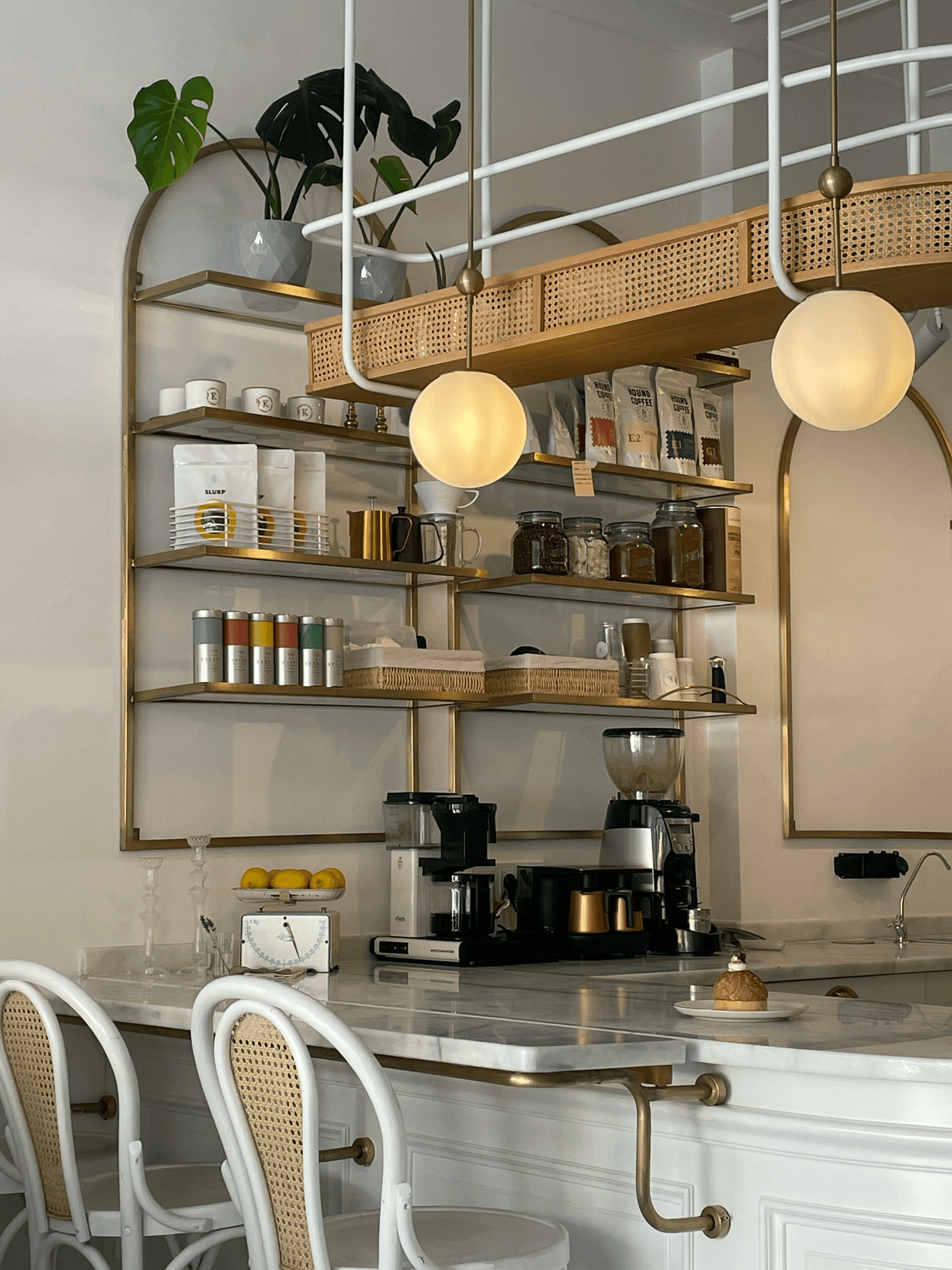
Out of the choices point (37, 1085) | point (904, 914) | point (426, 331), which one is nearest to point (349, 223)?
point (426, 331)

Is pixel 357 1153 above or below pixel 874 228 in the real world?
below

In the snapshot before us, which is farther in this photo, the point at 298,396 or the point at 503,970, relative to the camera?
the point at 298,396

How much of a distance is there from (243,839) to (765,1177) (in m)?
1.83

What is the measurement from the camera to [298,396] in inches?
155

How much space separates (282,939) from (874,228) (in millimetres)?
1914

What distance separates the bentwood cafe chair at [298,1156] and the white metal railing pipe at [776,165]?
1.34 m

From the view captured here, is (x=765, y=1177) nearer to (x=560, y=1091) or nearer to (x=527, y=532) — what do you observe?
(x=560, y=1091)

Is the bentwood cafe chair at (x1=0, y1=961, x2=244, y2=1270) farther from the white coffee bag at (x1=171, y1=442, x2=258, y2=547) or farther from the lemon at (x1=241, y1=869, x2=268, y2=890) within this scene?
the white coffee bag at (x1=171, y1=442, x2=258, y2=547)

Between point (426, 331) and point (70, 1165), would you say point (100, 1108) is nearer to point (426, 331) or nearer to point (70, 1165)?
point (70, 1165)

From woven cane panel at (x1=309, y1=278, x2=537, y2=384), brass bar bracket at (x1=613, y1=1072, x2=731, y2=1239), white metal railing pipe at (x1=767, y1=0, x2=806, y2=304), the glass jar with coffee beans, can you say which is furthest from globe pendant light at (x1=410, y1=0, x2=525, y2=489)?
the glass jar with coffee beans

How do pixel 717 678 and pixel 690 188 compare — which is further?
pixel 717 678

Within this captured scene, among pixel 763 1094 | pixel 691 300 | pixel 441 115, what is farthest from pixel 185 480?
pixel 763 1094

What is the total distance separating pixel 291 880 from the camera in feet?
12.0

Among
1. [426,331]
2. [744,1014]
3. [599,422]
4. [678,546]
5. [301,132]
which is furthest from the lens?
[678,546]
